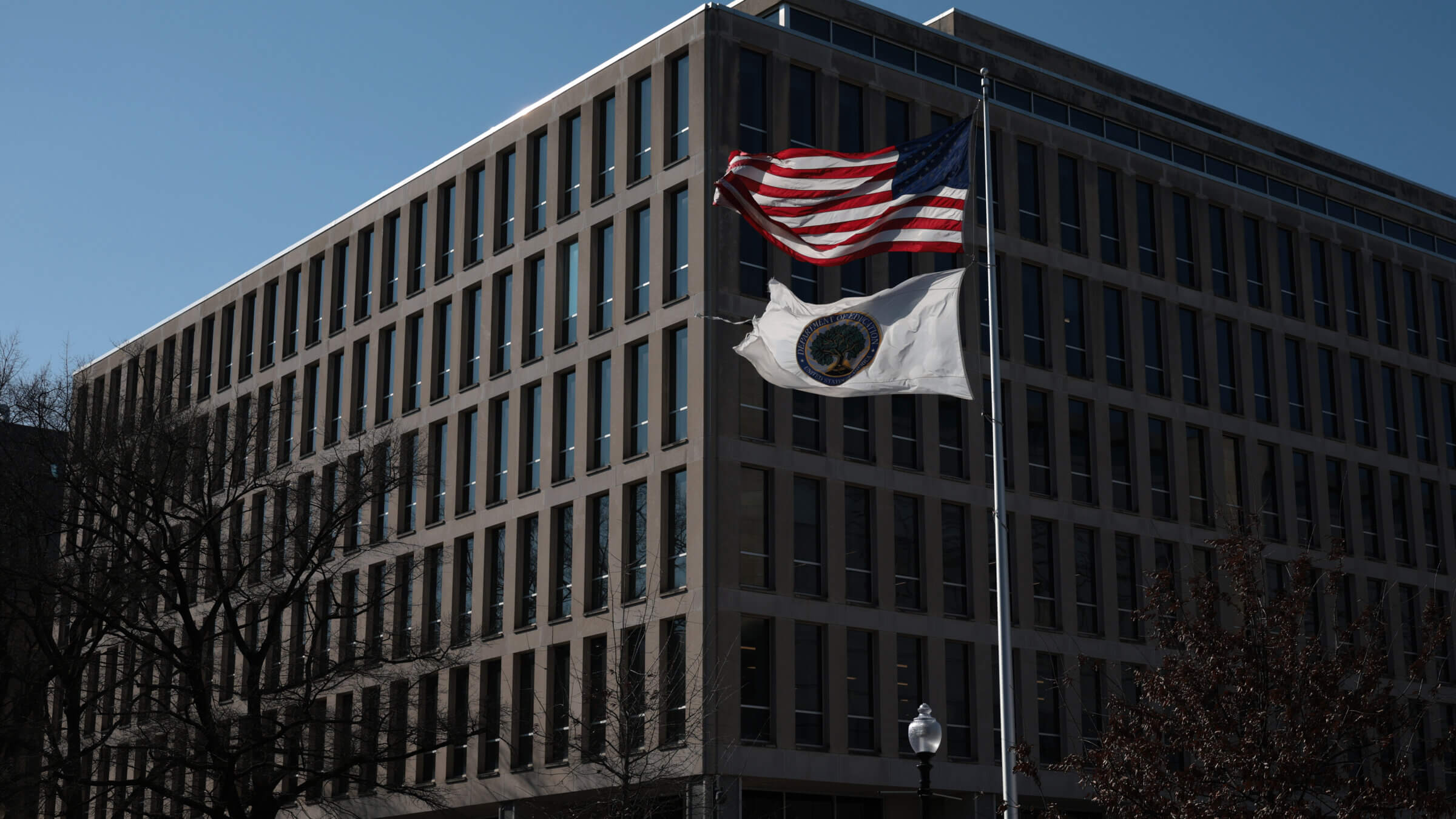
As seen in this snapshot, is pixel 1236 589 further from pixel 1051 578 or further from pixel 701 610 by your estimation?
pixel 1051 578

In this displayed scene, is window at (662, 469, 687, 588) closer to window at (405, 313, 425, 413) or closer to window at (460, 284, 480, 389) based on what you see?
window at (460, 284, 480, 389)

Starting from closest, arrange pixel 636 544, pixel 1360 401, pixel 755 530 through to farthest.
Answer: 1. pixel 755 530
2. pixel 636 544
3. pixel 1360 401

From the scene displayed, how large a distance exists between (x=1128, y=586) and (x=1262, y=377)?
9157mm

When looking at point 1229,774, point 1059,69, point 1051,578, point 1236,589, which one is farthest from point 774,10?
point 1229,774

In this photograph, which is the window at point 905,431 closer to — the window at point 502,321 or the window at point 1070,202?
the window at point 1070,202

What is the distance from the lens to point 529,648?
48344 millimetres

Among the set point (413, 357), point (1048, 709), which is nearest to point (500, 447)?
point (413, 357)

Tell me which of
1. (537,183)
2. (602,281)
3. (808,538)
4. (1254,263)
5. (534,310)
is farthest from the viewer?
(1254,263)

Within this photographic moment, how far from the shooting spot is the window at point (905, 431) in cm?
4747

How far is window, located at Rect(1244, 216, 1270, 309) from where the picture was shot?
2215 inches

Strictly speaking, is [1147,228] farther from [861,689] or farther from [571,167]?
[861,689]

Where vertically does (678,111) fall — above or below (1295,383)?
above

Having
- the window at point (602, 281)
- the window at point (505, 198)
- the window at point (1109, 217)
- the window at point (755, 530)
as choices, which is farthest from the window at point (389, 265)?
the window at point (1109, 217)

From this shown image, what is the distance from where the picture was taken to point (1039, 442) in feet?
165
